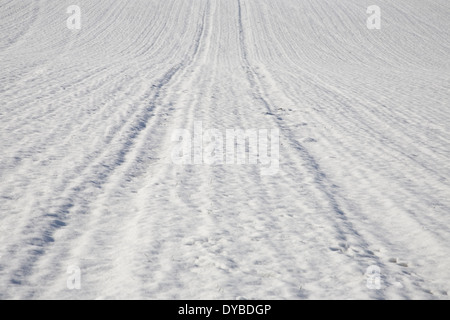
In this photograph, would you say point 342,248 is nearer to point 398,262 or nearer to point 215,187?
point 398,262

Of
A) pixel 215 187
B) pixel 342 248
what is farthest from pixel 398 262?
pixel 215 187

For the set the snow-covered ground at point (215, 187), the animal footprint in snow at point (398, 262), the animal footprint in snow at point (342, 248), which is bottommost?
the animal footprint in snow at point (398, 262)

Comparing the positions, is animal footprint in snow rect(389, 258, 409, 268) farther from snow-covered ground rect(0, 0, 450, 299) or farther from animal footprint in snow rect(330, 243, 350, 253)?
animal footprint in snow rect(330, 243, 350, 253)

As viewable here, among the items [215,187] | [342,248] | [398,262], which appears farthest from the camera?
[215,187]

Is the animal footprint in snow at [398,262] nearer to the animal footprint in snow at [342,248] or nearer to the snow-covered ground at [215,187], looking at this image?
the snow-covered ground at [215,187]

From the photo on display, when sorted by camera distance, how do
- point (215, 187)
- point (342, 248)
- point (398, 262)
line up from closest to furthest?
1. point (398, 262)
2. point (342, 248)
3. point (215, 187)

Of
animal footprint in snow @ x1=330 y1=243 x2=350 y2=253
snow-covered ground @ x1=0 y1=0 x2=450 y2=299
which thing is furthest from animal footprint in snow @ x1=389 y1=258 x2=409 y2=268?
animal footprint in snow @ x1=330 y1=243 x2=350 y2=253

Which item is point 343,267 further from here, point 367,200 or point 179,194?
point 179,194

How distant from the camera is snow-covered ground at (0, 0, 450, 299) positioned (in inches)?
159

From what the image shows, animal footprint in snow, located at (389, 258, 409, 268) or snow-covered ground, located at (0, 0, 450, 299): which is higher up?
snow-covered ground, located at (0, 0, 450, 299)

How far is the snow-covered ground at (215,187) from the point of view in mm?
4035

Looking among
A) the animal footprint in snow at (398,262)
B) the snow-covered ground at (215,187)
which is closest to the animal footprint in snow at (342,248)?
the snow-covered ground at (215,187)

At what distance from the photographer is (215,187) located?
626cm

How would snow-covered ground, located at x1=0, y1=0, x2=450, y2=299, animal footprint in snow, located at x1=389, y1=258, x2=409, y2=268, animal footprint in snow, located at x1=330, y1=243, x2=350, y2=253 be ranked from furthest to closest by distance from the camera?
animal footprint in snow, located at x1=330, y1=243, x2=350, y2=253
animal footprint in snow, located at x1=389, y1=258, x2=409, y2=268
snow-covered ground, located at x1=0, y1=0, x2=450, y2=299
